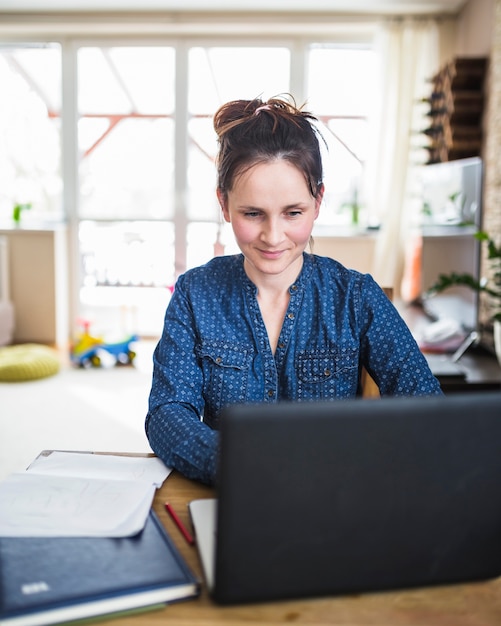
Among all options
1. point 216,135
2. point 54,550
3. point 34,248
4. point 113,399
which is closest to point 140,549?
point 54,550

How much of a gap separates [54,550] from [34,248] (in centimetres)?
450

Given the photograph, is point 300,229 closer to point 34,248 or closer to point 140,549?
point 140,549

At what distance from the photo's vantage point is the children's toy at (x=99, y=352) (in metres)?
4.48

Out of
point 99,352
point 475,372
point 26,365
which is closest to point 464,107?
point 475,372

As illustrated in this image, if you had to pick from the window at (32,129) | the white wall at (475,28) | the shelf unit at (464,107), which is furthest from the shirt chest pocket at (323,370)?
the window at (32,129)

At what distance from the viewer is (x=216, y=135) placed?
1.24 metres

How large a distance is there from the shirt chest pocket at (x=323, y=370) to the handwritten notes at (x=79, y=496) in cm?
33

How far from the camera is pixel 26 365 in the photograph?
4133 millimetres

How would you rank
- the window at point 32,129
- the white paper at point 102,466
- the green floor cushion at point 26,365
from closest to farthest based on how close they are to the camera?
the white paper at point 102,466 < the green floor cushion at point 26,365 < the window at point 32,129

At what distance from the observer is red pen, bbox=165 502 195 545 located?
2.68 feet

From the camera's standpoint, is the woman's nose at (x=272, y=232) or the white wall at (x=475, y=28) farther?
the white wall at (x=475, y=28)

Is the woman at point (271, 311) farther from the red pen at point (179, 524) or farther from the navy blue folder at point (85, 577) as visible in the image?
the navy blue folder at point (85, 577)

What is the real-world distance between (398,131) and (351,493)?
15.0ft

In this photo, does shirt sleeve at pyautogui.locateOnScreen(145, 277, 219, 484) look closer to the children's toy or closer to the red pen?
the red pen
